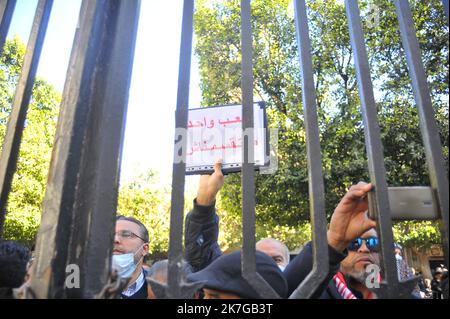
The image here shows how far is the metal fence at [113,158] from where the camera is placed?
99 cm

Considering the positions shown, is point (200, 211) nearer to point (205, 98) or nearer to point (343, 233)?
point (343, 233)

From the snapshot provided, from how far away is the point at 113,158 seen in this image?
3.51ft

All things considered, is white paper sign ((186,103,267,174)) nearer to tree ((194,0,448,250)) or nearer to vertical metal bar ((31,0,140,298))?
vertical metal bar ((31,0,140,298))

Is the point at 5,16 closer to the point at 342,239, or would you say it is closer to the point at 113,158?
the point at 113,158

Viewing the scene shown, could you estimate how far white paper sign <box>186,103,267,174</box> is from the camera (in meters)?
2.35

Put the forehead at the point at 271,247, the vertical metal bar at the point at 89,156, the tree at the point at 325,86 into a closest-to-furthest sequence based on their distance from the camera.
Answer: the vertical metal bar at the point at 89,156 → the forehead at the point at 271,247 → the tree at the point at 325,86

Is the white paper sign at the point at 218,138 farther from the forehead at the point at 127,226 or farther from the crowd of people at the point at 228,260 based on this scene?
the forehead at the point at 127,226

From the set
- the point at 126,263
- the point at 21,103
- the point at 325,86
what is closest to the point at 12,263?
the point at 21,103

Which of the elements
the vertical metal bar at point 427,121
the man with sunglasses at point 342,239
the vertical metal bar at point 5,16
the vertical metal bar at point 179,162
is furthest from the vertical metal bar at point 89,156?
the vertical metal bar at point 427,121

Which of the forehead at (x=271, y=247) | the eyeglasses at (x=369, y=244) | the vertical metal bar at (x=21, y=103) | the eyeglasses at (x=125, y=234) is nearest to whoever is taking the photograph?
the vertical metal bar at (x=21, y=103)

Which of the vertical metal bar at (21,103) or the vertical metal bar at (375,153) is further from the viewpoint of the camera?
the vertical metal bar at (21,103)

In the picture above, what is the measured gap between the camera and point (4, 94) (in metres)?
12.9

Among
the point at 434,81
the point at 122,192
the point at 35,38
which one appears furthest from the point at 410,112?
the point at 122,192

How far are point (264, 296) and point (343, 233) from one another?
658mm
